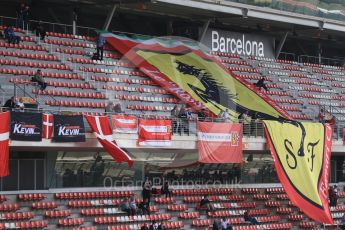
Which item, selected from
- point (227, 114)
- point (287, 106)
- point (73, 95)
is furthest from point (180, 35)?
point (73, 95)

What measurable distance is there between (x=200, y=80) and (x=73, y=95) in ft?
25.6

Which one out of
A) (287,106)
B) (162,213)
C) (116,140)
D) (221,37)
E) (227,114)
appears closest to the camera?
(116,140)

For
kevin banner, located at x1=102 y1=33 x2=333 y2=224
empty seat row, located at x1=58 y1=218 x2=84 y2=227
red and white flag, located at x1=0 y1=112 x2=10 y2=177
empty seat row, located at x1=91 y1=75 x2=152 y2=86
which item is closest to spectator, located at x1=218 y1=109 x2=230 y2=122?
kevin banner, located at x1=102 y1=33 x2=333 y2=224

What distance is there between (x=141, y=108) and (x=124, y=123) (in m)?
4.54

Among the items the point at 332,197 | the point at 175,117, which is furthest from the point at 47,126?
Answer: the point at 332,197

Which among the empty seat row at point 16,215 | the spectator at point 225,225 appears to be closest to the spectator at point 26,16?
the empty seat row at point 16,215

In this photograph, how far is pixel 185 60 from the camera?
38.7 meters

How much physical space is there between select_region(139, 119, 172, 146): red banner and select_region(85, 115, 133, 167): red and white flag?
1291 mm

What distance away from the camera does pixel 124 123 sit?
2831 cm

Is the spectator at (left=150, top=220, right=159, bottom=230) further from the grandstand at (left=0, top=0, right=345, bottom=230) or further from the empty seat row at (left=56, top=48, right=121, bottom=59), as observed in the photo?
the empty seat row at (left=56, top=48, right=121, bottom=59)

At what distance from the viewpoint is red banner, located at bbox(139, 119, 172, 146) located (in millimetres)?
28812

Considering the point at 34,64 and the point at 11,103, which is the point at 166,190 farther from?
the point at 11,103

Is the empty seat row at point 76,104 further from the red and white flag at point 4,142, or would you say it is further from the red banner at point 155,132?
the red and white flag at point 4,142

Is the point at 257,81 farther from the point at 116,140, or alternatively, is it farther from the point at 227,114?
the point at 116,140
